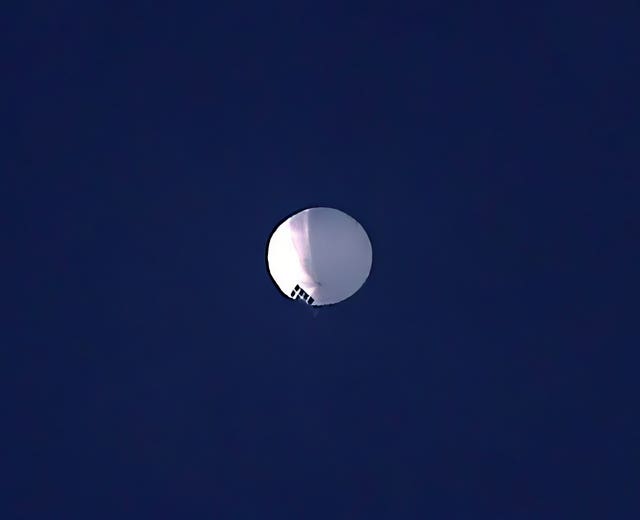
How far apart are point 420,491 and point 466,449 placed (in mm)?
405

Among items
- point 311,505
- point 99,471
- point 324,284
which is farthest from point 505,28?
point 99,471

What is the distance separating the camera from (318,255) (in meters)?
7.24

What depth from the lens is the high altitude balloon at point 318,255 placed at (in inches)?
284

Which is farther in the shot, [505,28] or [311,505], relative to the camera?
[505,28]

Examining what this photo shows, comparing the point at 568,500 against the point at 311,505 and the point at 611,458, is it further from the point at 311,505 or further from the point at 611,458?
the point at 311,505

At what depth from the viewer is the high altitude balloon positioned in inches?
284

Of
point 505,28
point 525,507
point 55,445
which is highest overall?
point 505,28

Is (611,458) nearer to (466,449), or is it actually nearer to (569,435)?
(569,435)

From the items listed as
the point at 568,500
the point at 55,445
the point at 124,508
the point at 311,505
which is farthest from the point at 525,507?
the point at 55,445

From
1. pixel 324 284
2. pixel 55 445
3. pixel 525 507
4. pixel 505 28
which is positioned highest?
pixel 505 28

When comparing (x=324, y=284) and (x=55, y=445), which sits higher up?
(x=324, y=284)

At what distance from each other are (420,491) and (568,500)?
96 centimetres

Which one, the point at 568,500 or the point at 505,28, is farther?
the point at 505,28

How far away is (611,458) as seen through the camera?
7.14 meters
